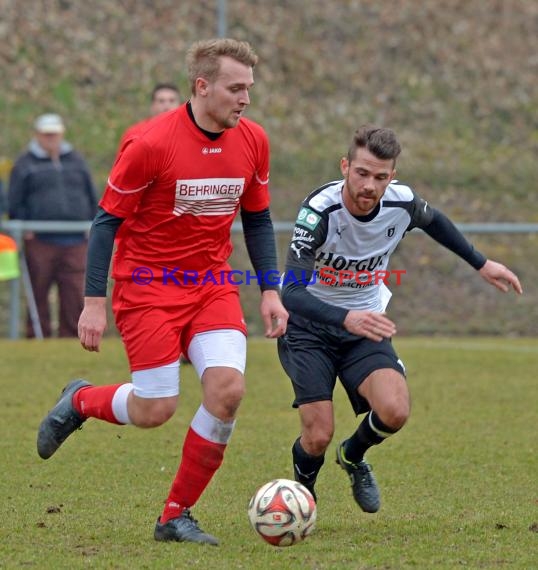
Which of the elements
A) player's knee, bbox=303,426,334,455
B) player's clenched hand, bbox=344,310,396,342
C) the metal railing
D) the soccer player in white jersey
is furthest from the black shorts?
the metal railing

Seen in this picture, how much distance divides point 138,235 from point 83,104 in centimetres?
1351

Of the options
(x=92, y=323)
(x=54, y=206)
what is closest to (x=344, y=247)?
(x=92, y=323)

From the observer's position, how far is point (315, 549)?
15.8 feet

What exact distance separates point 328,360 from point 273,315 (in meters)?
0.65

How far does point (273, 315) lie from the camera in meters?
5.20

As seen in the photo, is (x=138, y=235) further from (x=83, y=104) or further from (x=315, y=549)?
(x=83, y=104)

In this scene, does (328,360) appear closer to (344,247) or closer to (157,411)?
(344,247)

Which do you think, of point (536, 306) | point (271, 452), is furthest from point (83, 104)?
point (271, 452)

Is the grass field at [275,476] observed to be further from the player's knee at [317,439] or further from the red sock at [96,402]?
the red sock at [96,402]

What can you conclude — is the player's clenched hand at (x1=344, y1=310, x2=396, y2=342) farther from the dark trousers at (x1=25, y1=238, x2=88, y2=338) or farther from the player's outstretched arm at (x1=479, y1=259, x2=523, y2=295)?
the dark trousers at (x1=25, y1=238, x2=88, y2=338)

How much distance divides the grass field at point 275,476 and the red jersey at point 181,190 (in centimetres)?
121

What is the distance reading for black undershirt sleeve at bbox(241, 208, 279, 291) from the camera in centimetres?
545

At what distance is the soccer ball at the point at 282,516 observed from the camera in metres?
4.71

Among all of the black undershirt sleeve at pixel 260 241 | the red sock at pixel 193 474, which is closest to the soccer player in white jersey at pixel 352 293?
the black undershirt sleeve at pixel 260 241
